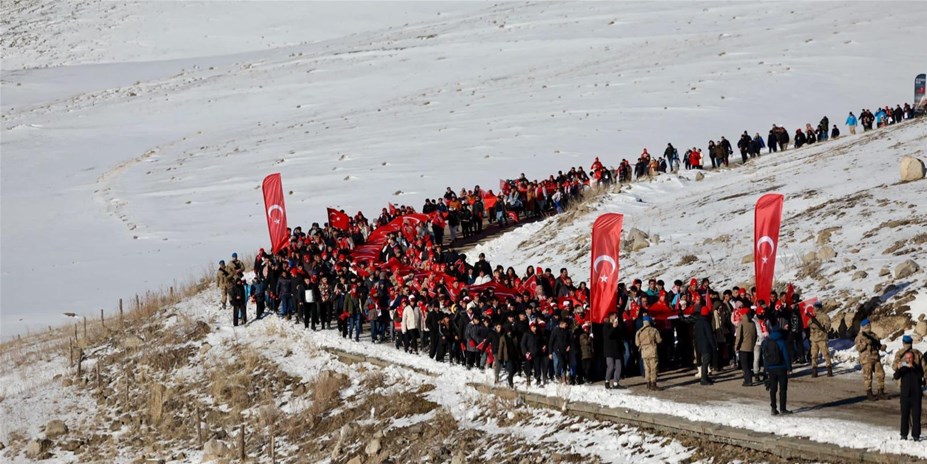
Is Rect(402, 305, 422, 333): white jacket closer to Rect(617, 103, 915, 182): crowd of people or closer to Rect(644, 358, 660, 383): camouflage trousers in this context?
Rect(644, 358, 660, 383): camouflage trousers

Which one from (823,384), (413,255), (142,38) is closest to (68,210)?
(413,255)

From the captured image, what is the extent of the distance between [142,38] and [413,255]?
86.3 meters

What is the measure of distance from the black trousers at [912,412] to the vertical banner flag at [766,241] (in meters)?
5.33

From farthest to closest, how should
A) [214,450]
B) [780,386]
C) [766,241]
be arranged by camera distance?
[214,450], [766,241], [780,386]

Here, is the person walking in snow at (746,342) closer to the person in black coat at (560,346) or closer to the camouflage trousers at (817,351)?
the camouflage trousers at (817,351)

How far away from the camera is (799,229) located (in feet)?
87.0

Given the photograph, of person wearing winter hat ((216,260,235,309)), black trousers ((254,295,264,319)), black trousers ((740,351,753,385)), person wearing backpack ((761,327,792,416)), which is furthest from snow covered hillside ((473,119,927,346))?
person wearing winter hat ((216,260,235,309))

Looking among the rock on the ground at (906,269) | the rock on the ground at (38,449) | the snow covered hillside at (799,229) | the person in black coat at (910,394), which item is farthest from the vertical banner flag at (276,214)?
the person in black coat at (910,394)

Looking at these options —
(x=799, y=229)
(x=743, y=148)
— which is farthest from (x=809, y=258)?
(x=743, y=148)

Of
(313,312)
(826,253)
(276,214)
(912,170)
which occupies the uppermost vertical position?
(276,214)

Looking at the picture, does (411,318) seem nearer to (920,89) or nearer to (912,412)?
(912,412)

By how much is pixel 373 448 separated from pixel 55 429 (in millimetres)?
9293

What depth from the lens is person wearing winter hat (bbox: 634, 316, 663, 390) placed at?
1823cm

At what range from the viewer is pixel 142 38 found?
108 m
